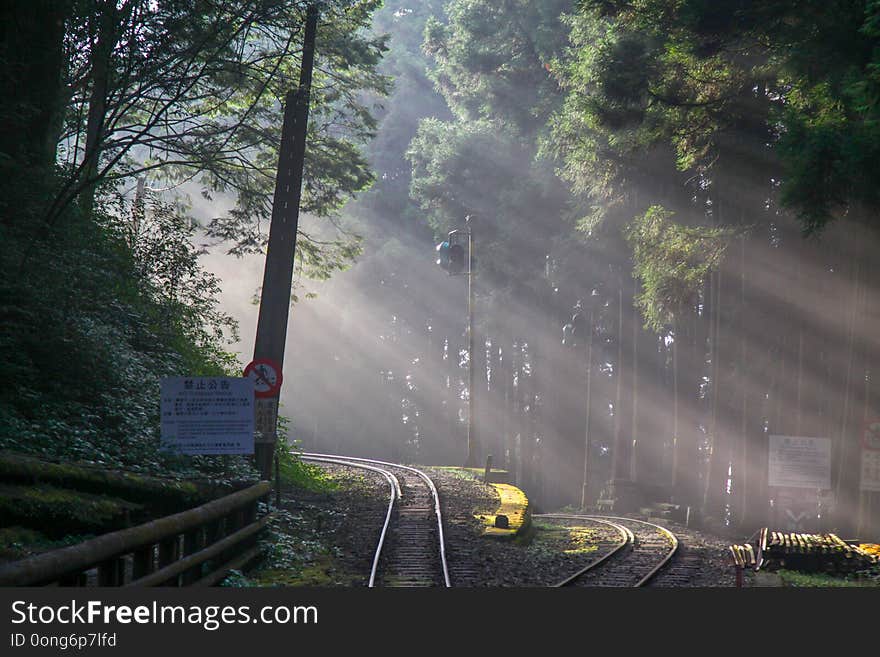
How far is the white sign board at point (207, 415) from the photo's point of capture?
10367mm

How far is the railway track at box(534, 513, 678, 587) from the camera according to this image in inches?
514

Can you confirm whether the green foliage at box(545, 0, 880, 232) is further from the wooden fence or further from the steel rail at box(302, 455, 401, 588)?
the wooden fence

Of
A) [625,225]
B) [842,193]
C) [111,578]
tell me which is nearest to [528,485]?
[625,225]

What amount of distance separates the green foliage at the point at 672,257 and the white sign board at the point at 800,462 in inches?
186

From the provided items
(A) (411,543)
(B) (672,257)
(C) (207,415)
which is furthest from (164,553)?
(B) (672,257)

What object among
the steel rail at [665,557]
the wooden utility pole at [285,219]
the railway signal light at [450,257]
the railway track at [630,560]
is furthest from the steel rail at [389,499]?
the railway signal light at [450,257]

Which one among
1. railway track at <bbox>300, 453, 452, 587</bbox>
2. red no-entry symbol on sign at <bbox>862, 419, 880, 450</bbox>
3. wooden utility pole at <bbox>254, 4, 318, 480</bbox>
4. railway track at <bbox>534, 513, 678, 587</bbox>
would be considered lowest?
railway track at <bbox>534, 513, 678, 587</bbox>

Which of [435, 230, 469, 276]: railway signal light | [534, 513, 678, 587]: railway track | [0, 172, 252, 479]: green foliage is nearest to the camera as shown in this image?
[0, 172, 252, 479]: green foliage

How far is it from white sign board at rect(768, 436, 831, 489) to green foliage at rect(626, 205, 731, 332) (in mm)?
4724

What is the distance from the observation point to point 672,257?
70.8 feet

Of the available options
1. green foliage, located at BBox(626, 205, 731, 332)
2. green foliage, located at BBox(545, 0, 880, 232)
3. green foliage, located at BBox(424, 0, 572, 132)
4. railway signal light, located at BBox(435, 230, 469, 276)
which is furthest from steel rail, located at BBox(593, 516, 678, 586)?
green foliage, located at BBox(424, 0, 572, 132)

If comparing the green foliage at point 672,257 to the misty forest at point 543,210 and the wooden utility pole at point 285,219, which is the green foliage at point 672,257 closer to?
the misty forest at point 543,210

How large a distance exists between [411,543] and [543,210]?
26.6 m

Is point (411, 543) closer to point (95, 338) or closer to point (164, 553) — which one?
point (95, 338)
